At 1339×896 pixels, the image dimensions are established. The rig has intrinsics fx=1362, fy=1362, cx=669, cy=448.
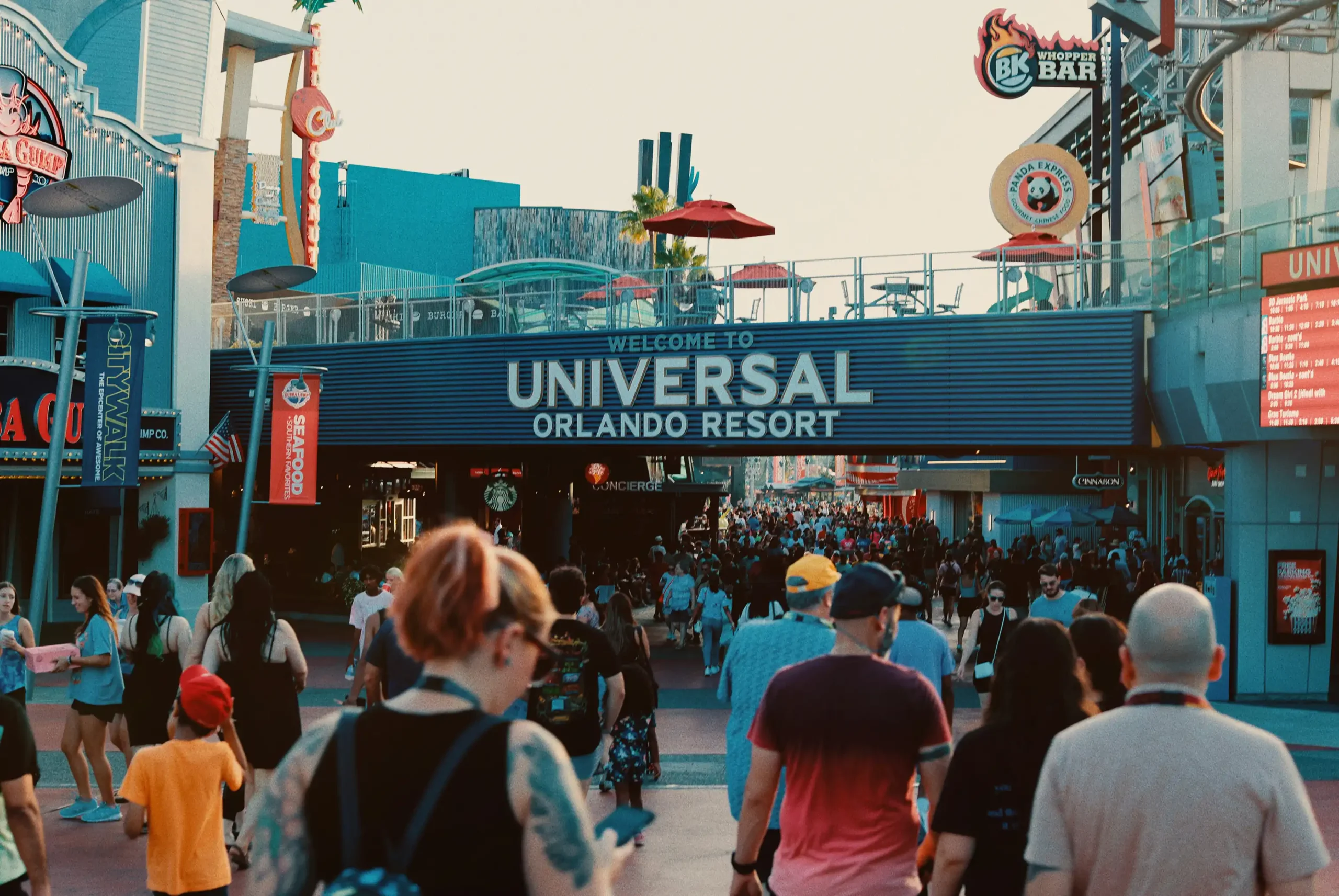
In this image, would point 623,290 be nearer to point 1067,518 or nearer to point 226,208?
point 226,208

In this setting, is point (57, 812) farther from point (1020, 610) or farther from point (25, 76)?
point (25, 76)

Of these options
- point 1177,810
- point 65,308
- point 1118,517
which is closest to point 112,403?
point 65,308

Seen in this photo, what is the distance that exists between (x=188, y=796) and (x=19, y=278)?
16.5 m

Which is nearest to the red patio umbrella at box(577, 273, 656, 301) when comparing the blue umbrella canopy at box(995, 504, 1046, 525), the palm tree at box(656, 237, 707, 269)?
the blue umbrella canopy at box(995, 504, 1046, 525)

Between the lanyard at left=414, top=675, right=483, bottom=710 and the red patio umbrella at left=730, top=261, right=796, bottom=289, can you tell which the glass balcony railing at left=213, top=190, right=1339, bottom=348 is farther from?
the lanyard at left=414, top=675, right=483, bottom=710

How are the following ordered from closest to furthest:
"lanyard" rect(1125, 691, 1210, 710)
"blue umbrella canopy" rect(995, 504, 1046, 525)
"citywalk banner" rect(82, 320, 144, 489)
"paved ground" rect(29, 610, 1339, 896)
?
1. "lanyard" rect(1125, 691, 1210, 710)
2. "paved ground" rect(29, 610, 1339, 896)
3. "citywalk banner" rect(82, 320, 144, 489)
4. "blue umbrella canopy" rect(995, 504, 1046, 525)

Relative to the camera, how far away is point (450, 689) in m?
2.63

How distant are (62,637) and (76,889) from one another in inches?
630

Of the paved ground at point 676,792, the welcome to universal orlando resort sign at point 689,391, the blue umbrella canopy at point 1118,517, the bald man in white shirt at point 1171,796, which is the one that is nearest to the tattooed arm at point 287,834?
the bald man in white shirt at point 1171,796

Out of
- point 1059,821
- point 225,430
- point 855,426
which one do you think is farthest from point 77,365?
point 1059,821

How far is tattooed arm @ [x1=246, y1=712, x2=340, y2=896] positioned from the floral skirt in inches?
286

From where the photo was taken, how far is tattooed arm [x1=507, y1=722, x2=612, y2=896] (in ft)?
8.27

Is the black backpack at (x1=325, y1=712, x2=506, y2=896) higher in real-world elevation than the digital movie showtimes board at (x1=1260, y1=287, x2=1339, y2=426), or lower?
lower

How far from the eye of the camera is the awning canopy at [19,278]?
19.8m
